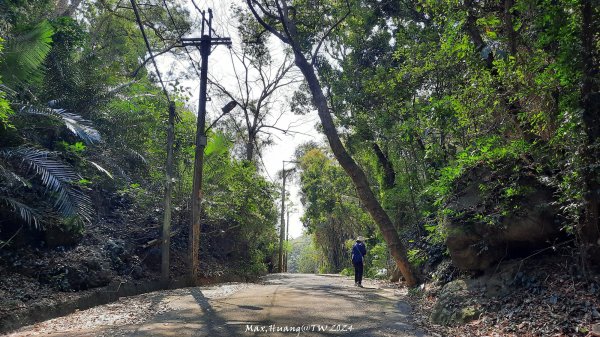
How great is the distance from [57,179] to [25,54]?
10.7 feet

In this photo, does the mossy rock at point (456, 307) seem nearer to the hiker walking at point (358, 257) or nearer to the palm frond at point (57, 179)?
the hiker walking at point (358, 257)

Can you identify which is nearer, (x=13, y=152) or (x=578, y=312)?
(x=578, y=312)

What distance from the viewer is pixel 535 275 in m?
6.05

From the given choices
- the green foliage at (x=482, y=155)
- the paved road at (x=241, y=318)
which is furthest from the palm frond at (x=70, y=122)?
the green foliage at (x=482, y=155)

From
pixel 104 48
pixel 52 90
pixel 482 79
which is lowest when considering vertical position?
pixel 482 79

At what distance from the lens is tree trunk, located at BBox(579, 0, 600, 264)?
486 cm

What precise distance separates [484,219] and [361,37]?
12.0 metres

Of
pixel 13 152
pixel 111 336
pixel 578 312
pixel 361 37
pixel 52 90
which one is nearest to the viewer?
pixel 578 312

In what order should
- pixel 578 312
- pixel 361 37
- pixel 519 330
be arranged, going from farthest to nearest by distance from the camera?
1. pixel 361 37
2. pixel 519 330
3. pixel 578 312

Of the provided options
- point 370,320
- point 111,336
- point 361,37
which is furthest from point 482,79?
point 361,37

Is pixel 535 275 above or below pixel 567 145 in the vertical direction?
below

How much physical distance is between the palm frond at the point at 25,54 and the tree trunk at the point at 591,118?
10.3m

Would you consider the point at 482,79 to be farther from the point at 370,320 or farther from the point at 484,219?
the point at 370,320

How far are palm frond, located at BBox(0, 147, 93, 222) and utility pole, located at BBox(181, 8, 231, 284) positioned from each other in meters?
4.01
